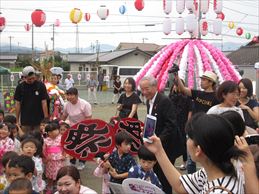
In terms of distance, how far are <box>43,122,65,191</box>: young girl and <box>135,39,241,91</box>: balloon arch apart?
2857 millimetres

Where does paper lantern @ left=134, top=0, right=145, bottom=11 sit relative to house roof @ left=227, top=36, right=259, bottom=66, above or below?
above

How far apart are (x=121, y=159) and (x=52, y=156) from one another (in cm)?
135

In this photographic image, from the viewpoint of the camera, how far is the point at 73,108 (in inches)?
253

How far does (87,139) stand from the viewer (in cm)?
482

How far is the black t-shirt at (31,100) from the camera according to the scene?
6453mm

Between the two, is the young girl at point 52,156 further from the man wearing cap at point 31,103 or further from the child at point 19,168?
the child at point 19,168

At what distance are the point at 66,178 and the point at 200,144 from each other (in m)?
1.64

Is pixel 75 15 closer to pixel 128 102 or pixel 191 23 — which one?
pixel 191 23

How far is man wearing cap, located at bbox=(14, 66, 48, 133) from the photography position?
6.45 metres

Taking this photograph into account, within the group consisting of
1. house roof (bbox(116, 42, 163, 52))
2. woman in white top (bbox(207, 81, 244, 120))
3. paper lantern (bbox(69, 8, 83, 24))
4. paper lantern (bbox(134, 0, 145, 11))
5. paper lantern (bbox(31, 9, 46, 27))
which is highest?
house roof (bbox(116, 42, 163, 52))

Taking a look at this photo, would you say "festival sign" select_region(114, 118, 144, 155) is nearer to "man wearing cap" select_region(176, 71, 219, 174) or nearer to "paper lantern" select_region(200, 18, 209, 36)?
"man wearing cap" select_region(176, 71, 219, 174)

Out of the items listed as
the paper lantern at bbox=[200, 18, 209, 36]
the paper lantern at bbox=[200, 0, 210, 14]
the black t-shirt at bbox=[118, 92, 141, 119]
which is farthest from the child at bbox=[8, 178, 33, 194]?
the paper lantern at bbox=[200, 18, 209, 36]

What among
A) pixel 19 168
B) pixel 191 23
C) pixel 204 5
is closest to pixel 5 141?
pixel 19 168

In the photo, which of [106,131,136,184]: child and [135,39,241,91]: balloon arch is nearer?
[106,131,136,184]: child
